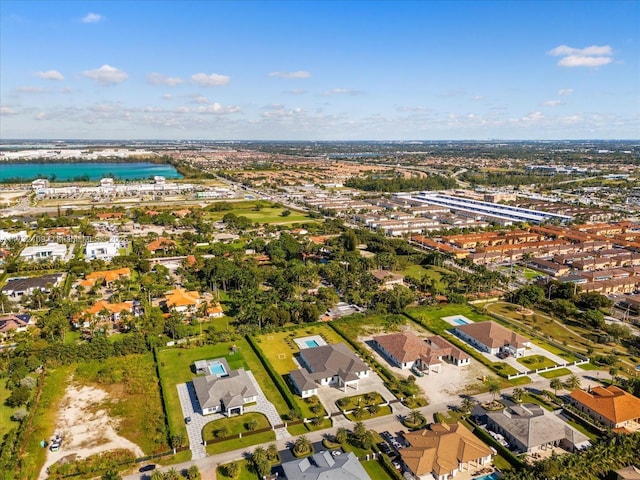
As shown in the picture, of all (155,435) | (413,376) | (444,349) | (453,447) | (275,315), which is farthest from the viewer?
(275,315)

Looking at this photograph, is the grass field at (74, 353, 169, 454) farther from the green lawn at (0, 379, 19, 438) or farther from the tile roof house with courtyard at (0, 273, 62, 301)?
the tile roof house with courtyard at (0, 273, 62, 301)

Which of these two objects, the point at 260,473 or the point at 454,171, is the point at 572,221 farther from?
the point at 454,171

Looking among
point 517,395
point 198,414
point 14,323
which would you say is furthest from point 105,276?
point 517,395

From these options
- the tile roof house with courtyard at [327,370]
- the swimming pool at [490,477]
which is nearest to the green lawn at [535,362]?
the tile roof house with courtyard at [327,370]

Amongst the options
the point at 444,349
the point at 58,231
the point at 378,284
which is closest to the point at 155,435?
the point at 444,349

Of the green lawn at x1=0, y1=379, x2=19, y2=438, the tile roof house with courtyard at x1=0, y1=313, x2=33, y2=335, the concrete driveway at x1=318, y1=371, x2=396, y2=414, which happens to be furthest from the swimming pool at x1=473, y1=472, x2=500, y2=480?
the tile roof house with courtyard at x1=0, y1=313, x2=33, y2=335

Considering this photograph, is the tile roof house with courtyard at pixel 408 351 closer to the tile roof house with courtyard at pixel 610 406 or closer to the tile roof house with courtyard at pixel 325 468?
the tile roof house with courtyard at pixel 610 406

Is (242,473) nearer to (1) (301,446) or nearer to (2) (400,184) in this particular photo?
(1) (301,446)
